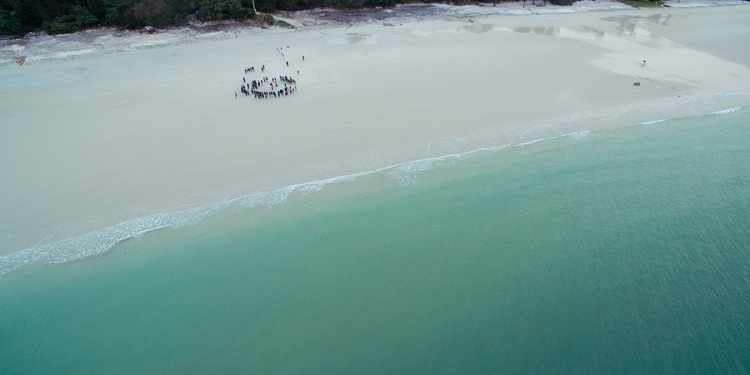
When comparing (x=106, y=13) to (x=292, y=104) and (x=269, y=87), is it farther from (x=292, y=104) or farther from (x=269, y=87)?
(x=292, y=104)

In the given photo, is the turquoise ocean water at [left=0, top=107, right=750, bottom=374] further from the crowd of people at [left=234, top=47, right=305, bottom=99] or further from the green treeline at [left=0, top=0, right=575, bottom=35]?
the green treeline at [left=0, top=0, right=575, bottom=35]

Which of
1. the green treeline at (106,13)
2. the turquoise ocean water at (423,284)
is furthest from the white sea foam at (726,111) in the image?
the green treeline at (106,13)

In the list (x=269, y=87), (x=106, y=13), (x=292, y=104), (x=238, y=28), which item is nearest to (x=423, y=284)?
(x=292, y=104)

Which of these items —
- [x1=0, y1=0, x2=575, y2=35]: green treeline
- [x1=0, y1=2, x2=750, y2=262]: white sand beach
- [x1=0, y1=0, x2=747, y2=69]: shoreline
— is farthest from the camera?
[x1=0, y1=0, x2=575, y2=35]: green treeline

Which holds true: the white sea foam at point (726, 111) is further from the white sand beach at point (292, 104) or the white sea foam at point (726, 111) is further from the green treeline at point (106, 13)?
the green treeline at point (106, 13)

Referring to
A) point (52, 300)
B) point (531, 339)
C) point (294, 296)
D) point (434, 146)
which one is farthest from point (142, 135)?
point (531, 339)

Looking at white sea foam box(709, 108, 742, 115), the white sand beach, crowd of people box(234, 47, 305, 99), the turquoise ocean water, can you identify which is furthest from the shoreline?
white sea foam box(709, 108, 742, 115)
